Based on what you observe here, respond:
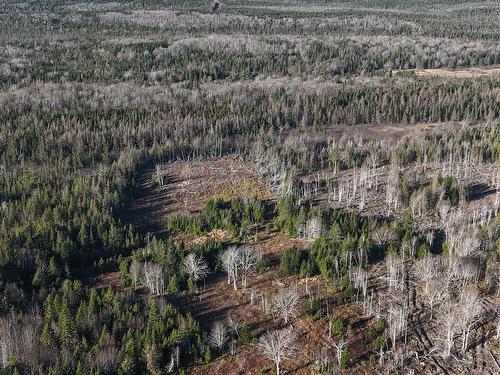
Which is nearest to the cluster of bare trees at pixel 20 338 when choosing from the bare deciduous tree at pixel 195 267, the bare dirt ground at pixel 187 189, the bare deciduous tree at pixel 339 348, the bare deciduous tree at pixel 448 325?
the bare deciduous tree at pixel 195 267

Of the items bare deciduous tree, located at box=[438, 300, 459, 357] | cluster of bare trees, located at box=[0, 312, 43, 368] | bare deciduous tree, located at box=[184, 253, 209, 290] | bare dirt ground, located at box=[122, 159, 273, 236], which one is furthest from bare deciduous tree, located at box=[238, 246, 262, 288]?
cluster of bare trees, located at box=[0, 312, 43, 368]

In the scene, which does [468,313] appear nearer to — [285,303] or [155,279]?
[285,303]

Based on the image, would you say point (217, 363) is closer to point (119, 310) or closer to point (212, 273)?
point (119, 310)

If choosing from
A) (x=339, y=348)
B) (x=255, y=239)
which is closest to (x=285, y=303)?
(x=339, y=348)

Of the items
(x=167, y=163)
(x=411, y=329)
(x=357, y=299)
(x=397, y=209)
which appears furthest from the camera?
(x=167, y=163)

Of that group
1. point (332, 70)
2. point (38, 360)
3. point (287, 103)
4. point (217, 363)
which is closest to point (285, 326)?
point (217, 363)

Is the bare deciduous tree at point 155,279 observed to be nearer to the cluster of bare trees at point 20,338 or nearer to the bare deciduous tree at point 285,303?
the cluster of bare trees at point 20,338

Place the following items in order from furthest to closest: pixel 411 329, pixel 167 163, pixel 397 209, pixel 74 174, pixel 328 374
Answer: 1. pixel 167 163
2. pixel 74 174
3. pixel 397 209
4. pixel 411 329
5. pixel 328 374
